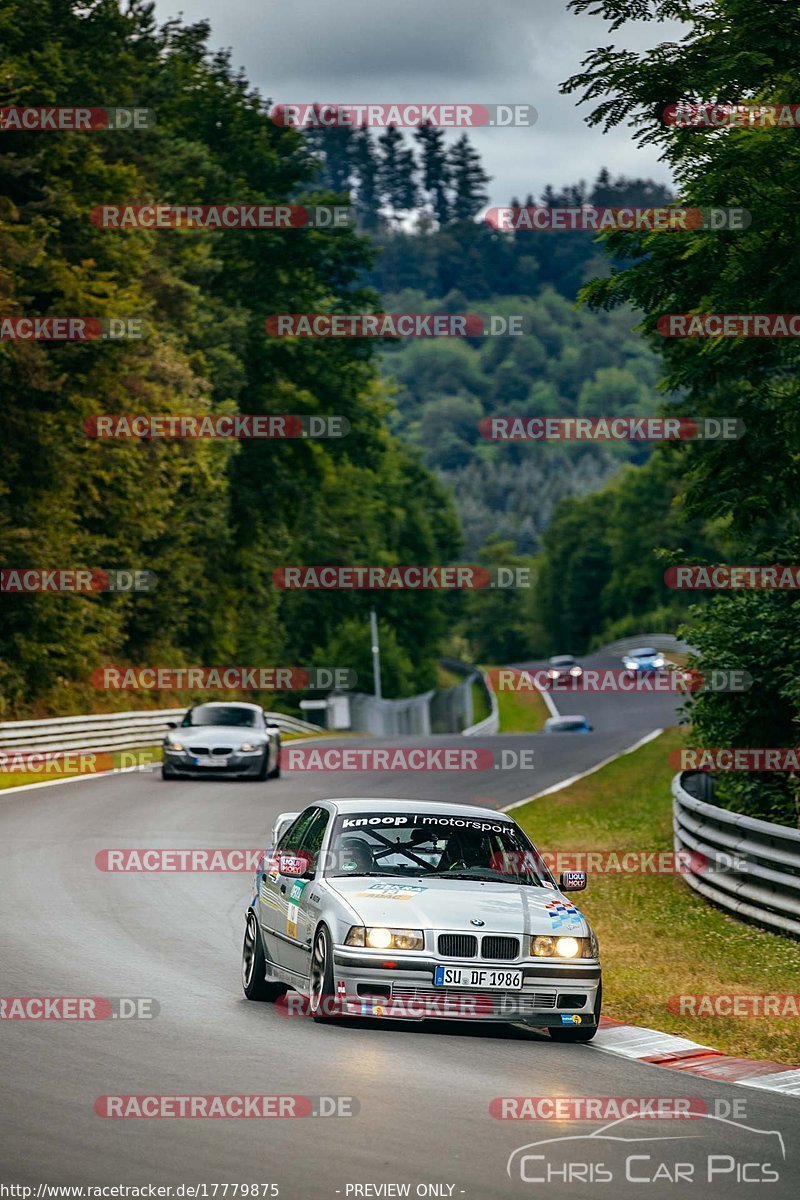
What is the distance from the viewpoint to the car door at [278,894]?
460 inches

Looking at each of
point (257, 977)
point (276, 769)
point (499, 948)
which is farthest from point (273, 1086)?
point (276, 769)

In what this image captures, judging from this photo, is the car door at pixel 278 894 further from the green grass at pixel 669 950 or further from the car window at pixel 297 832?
the green grass at pixel 669 950

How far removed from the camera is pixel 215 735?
3178 centimetres

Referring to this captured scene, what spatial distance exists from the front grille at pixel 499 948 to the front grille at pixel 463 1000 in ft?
0.67

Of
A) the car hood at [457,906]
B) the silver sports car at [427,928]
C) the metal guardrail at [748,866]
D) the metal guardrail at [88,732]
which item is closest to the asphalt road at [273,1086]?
the silver sports car at [427,928]

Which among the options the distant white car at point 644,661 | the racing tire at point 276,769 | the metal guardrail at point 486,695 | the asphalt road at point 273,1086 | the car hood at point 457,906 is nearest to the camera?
the asphalt road at point 273,1086

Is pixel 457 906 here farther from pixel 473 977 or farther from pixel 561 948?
pixel 561 948

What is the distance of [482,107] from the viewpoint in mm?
29797

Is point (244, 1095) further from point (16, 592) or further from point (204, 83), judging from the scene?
point (204, 83)

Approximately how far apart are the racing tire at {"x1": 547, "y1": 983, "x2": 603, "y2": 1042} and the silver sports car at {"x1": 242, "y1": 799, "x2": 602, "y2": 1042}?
12 mm

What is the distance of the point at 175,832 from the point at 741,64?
42.3 ft

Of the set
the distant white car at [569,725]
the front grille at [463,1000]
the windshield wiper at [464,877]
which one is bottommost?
the distant white car at [569,725]

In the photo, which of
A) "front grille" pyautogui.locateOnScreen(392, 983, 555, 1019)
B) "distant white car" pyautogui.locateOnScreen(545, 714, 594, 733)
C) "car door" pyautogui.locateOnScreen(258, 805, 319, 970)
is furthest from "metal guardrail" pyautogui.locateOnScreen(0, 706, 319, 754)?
"distant white car" pyautogui.locateOnScreen(545, 714, 594, 733)

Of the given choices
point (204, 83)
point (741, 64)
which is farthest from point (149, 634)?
point (741, 64)
